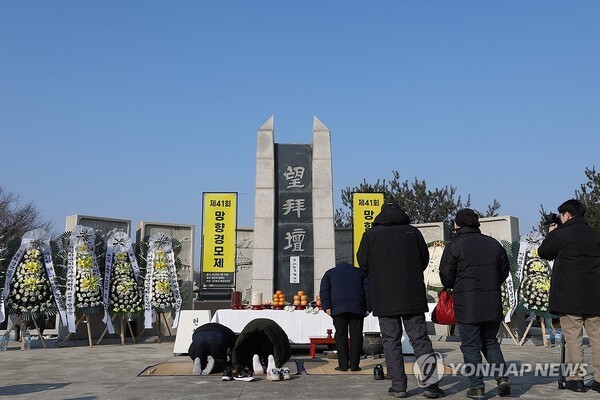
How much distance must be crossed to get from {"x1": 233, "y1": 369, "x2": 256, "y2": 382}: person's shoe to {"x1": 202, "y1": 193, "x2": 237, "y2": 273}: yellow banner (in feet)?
26.3

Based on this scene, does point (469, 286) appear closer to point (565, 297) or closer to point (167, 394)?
point (565, 297)

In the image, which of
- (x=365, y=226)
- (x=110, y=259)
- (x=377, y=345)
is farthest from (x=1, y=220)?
(x=377, y=345)

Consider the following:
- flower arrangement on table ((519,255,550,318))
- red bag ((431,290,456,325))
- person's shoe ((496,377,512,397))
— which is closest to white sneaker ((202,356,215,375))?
red bag ((431,290,456,325))

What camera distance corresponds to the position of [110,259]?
508 inches

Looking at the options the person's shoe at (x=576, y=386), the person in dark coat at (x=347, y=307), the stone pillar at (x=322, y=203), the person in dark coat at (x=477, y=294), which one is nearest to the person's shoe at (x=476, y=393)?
the person in dark coat at (x=477, y=294)

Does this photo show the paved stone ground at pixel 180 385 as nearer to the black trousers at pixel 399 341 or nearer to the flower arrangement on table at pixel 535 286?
the black trousers at pixel 399 341

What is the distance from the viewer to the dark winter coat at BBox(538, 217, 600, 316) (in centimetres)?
548

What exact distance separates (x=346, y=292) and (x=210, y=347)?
1.79 meters

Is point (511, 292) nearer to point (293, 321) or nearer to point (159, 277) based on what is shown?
point (293, 321)

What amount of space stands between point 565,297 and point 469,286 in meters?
1.00

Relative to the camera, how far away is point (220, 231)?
14.6 m

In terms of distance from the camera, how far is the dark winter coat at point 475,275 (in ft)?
17.2

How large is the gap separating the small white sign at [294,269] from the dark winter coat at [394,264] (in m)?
6.99

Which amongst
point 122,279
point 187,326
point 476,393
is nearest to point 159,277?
point 122,279
